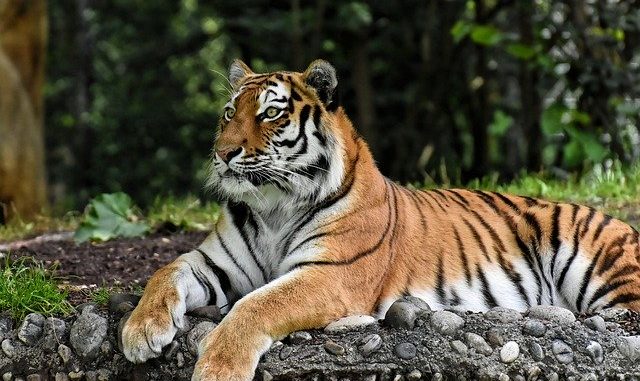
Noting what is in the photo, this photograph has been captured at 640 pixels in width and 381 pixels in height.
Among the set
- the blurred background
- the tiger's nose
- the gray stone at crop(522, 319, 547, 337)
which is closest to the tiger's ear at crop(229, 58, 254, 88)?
the tiger's nose

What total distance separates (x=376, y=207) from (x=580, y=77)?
4.70m

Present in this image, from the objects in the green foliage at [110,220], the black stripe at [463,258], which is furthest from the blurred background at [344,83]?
the black stripe at [463,258]

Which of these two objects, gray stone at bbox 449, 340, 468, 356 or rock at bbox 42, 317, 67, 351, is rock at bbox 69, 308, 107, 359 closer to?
rock at bbox 42, 317, 67, 351

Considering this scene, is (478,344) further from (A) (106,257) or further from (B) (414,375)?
(A) (106,257)

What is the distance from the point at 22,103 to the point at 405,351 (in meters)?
6.77

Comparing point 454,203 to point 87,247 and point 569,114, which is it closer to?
point 87,247

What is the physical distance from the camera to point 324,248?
4.04m

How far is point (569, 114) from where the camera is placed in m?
8.51

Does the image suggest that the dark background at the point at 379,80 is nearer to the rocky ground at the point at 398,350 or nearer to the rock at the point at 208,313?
the rocky ground at the point at 398,350

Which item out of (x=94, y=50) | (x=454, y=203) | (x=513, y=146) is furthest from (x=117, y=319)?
(x=94, y=50)

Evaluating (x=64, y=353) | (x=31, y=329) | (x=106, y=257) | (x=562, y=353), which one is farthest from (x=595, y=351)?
(x=106, y=257)

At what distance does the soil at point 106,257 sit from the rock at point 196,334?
0.77 m

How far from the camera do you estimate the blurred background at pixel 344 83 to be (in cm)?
863

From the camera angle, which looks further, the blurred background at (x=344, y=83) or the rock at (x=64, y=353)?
the blurred background at (x=344, y=83)
